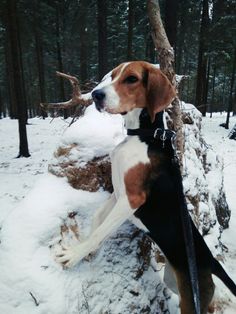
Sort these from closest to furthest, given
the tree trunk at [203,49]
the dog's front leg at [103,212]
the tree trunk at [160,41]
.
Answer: the dog's front leg at [103,212] < the tree trunk at [160,41] < the tree trunk at [203,49]

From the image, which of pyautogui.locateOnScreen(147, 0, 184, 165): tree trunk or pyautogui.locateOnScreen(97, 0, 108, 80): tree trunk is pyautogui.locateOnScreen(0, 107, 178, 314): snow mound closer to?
pyautogui.locateOnScreen(147, 0, 184, 165): tree trunk

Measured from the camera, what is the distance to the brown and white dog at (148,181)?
2906 millimetres

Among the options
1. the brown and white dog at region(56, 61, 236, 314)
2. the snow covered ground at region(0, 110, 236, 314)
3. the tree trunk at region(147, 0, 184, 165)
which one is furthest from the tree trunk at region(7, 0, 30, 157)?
the brown and white dog at region(56, 61, 236, 314)

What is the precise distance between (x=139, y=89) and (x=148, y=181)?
33.5 inches

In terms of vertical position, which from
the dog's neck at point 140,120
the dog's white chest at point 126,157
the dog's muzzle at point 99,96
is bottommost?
the dog's white chest at point 126,157

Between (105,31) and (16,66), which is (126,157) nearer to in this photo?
(16,66)

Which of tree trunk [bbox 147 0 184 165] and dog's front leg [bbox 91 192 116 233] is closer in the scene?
dog's front leg [bbox 91 192 116 233]

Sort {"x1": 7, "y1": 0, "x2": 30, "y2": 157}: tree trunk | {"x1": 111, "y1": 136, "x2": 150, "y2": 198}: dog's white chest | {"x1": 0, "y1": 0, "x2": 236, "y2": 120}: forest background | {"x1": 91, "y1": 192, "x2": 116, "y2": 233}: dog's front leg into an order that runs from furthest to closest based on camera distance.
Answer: {"x1": 0, "y1": 0, "x2": 236, "y2": 120}: forest background < {"x1": 7, "y1": 0, "x2": 30, "y2": 157}: tree trunk < {"x1": 91, "y1": 192, "x2": 116, "y2": 233}: dog's front leg < {"x1": 111, "y1": 136, "x2": 150, "y2": 198}: dog's white chest

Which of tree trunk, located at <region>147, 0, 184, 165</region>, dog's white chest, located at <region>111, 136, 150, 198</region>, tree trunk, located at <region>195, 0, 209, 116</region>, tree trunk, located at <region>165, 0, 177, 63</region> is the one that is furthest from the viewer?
tree trunk, located at <region>195, 0, 209, 116</region>

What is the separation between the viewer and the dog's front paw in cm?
302

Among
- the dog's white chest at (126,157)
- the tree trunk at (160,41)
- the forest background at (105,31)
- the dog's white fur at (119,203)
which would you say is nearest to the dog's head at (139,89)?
the dog's white fur at (119,203)

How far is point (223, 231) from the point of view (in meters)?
6.57

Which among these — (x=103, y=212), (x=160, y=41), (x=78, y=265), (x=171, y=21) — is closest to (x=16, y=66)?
(x=171, y=21)

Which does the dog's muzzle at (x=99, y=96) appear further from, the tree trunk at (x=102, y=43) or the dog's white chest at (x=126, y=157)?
the tree trunk at (x=102, y=43)
